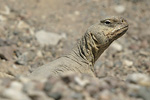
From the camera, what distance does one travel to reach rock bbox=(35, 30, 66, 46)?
10.9 metres

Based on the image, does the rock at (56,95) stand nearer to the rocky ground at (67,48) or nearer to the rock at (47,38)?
the rocky ground at (67,48)

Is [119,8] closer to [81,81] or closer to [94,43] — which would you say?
[94,43]

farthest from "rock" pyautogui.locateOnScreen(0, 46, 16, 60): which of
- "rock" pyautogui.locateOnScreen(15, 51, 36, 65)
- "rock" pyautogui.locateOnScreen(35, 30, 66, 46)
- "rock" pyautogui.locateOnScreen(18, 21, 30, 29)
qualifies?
"rock" pyautogui.locateOnScreen(18, 21, 30, 29)

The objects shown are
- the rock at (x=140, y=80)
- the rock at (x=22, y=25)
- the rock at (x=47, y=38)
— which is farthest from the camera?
the rock at (x=22, y=25)

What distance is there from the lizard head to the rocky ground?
1331mm

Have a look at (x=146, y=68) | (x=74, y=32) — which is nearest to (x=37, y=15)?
(x=74, y=32)

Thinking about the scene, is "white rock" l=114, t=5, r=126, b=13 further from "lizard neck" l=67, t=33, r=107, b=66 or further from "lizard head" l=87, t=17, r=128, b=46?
"lizard neck" l=67, t=33, r=107, b=66

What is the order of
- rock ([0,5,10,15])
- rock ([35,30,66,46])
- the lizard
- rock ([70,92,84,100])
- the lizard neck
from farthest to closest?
rock ([0,5,10,15])
rock ([35,30,66,46])
the lizard neck
the lizard
rock ([70,92,84,100])

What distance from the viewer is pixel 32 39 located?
1091 centimetres

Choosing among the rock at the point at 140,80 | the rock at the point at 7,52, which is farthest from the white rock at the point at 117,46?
the rock at the point at 140,80

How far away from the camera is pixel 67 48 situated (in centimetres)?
1083

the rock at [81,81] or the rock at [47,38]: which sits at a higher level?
the rock at [47,38]

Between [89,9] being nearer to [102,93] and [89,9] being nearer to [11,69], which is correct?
[11,69]

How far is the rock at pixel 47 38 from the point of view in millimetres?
10863
